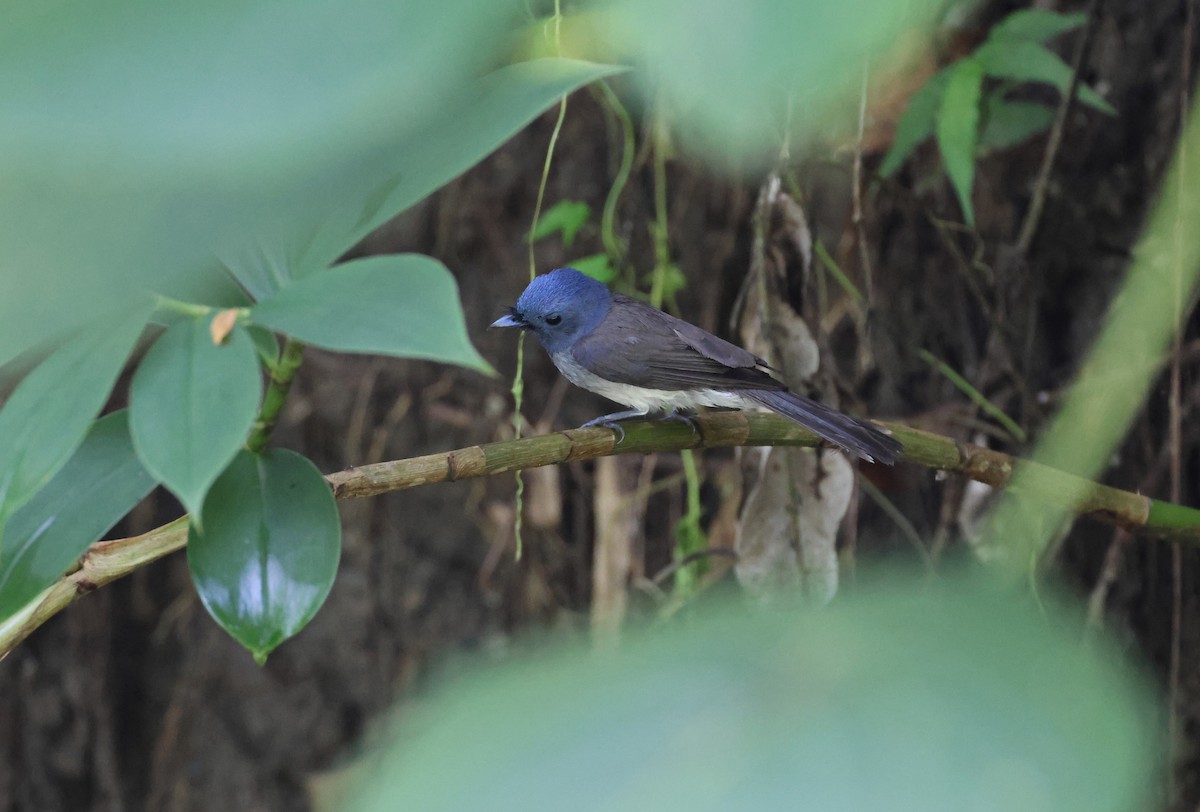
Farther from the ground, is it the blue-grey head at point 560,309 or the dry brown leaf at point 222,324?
the dry brown leaf at point 222,324

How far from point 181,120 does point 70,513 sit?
0.73 meters

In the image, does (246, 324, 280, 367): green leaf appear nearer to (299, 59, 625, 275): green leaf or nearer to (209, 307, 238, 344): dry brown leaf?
(209, 307, 238, 344): dry brown leaf

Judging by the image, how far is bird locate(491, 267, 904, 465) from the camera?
192 centimetres

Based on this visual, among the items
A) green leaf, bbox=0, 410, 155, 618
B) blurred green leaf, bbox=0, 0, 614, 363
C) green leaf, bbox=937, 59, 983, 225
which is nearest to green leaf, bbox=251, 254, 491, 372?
blurred green leaf, bbox=0, 0, 614, 363

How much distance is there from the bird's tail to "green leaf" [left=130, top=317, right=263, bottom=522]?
3.20ft

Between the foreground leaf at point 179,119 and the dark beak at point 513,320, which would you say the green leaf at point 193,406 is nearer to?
the foreground leaf at point 179,119

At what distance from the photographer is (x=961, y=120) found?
1.98 meters

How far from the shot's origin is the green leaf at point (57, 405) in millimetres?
661

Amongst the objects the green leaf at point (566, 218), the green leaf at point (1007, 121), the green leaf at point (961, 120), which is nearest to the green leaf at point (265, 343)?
the green leaf at point (961, 120)

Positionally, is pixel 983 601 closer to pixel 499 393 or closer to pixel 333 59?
pixel 333 59

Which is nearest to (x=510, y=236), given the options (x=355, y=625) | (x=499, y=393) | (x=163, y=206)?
(x=499, y=393)

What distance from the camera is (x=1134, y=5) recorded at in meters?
2.38

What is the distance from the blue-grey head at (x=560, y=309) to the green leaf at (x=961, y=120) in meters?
0.73

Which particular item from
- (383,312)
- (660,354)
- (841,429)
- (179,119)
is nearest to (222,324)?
(383,312)
